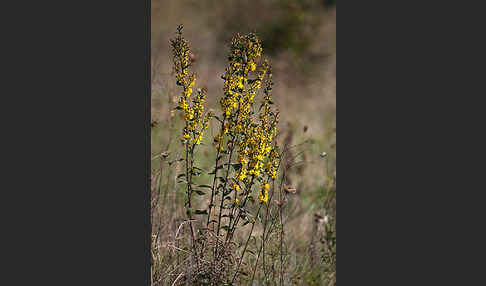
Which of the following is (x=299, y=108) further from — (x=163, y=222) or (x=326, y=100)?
(x=163, y=222)

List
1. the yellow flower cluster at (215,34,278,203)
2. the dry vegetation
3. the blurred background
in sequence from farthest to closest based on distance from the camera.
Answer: the blurred background, the dry vegetation, the yellow flower cluster at (215,34,278,203)

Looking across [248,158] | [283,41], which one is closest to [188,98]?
[248,158]

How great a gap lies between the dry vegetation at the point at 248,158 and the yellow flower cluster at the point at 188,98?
0.05 feet

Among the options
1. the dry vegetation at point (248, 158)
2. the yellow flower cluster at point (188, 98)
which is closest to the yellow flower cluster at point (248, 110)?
the dry vegetation at point (248, 158)

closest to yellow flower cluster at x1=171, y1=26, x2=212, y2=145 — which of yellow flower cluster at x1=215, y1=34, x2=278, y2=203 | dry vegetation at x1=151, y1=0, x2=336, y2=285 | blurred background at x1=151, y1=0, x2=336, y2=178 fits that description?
dry vegetation at x1=151, y1=0, x2=336, y2=285

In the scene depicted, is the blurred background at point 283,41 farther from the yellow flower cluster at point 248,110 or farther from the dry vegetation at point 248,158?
the yellow flower cluster at point 248,110

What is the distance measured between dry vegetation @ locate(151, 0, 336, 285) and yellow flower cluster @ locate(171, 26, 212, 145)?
2 centimetres

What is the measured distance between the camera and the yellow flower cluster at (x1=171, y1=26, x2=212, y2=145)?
124 inches

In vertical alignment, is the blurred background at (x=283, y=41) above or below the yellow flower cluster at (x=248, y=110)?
above

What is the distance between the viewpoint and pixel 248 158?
3234 mm

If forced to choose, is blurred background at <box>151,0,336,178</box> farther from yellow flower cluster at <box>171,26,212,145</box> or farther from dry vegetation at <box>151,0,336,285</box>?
yellow flower cluster at <box>171,26,212,145</box>

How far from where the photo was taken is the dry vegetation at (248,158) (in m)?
3.43

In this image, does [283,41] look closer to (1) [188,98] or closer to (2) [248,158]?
(1) [188,98]

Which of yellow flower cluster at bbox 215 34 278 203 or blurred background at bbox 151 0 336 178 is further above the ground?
blurred background at bbox 151 0 336 178
